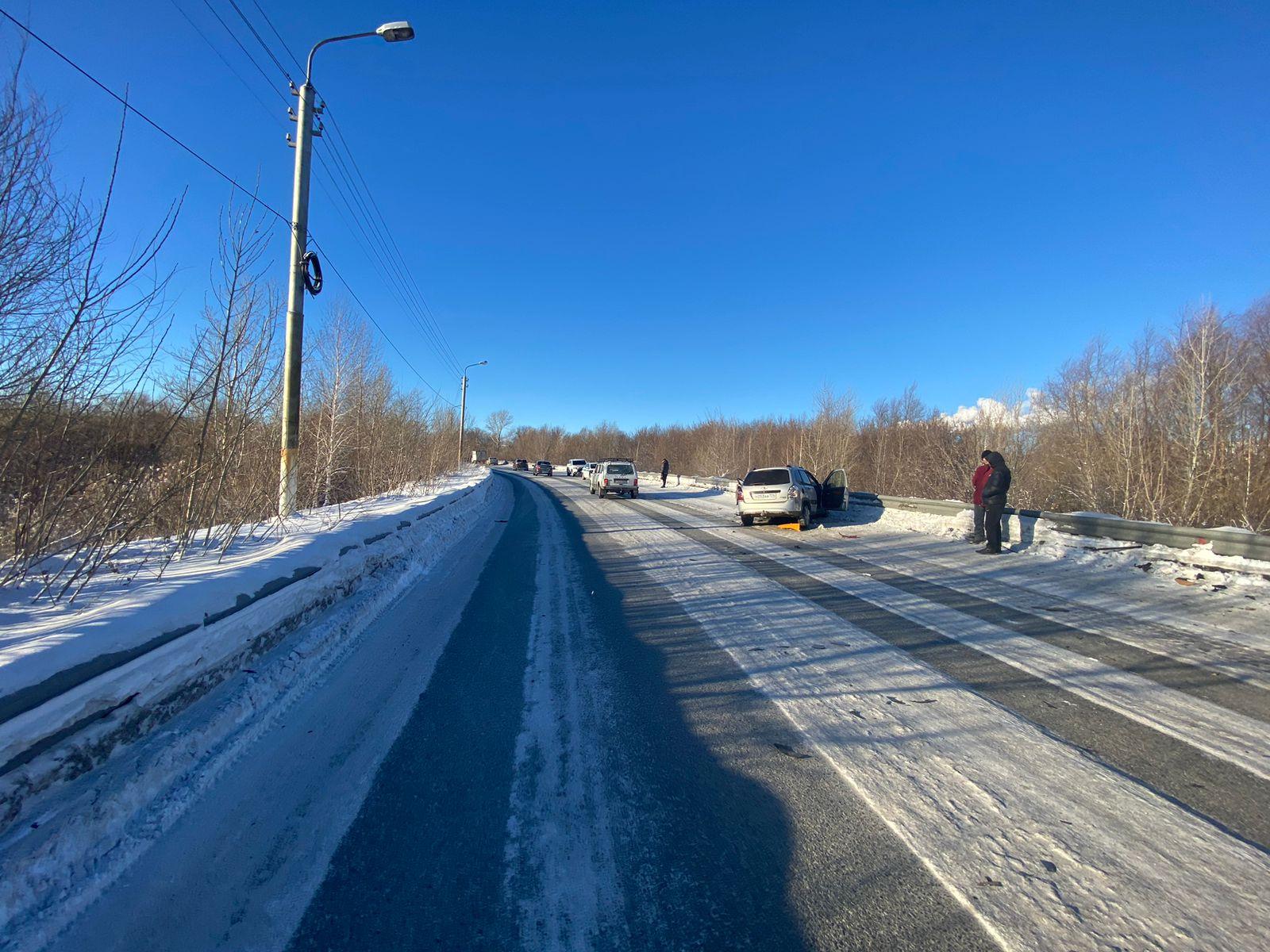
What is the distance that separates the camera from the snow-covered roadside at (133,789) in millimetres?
2365

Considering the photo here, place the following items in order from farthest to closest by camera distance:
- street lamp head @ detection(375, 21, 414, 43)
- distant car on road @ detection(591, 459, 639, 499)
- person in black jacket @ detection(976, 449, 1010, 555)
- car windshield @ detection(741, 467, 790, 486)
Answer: distant car on road @ detection(591, 459, 639, 499)
car windshield @ detection(741, 467, 790, 486)
person in black jacket @ detection(976, 449, 1010, 555)
street lamp head @ detection(375, 21, 414, 43)

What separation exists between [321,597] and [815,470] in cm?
2927

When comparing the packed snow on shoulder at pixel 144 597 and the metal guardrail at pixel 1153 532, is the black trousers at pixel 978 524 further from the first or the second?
the packed snow on shoulder at pixel 144 597

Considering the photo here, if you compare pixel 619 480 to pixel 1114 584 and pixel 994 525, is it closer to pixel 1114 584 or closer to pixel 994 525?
pixel 994 525

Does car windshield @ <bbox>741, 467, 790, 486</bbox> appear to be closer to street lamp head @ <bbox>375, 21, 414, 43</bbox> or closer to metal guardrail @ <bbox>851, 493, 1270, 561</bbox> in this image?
metal guardrail @ <bbox>851, 493, 1270, 561</bbox>

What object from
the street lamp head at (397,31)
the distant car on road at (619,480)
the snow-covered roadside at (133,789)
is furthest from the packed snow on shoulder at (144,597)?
the distant car on road at (619,480)

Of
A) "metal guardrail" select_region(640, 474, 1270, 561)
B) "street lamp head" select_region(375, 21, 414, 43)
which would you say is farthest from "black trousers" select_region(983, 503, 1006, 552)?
"street lamp head" select_region(375, 21, 414, 43)

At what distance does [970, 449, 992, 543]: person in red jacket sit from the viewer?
1125 centimetres

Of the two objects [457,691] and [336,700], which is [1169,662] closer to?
[457,691]

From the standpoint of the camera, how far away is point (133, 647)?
3.53 m

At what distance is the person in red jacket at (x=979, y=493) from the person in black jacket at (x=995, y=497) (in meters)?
0.10

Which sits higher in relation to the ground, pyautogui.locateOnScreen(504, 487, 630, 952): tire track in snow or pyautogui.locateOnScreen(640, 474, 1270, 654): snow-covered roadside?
pyautogui.locateOnScreen(640, 474, 1270, 654): snow-covered roadside

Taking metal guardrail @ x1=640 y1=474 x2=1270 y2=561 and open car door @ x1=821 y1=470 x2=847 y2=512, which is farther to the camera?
open car door @ x1=821 y1=470 x2=847 y2=512

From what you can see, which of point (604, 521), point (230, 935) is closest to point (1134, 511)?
point (604, 521)
